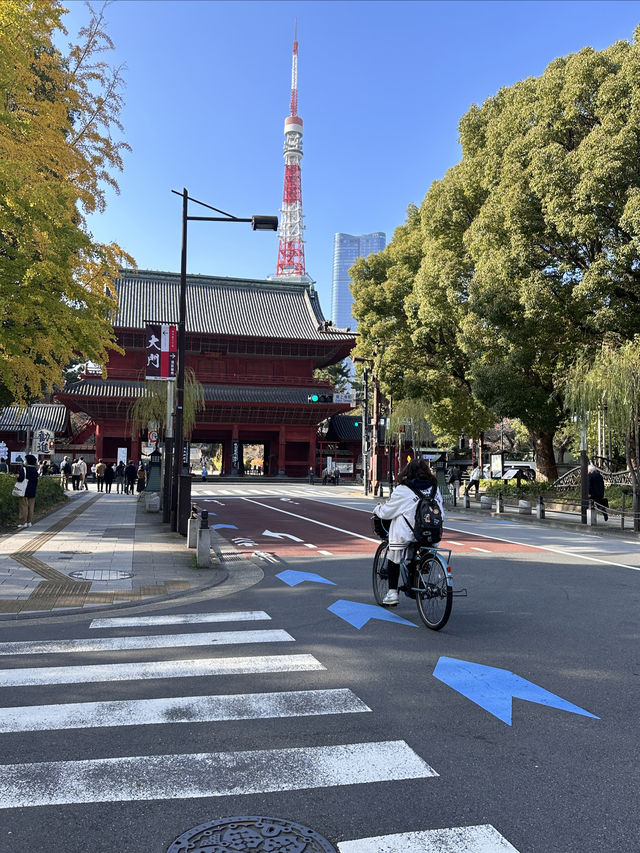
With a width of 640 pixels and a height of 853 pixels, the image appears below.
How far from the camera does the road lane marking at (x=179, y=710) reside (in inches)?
171

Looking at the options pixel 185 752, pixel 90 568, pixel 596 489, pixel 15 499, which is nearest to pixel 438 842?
pixel 185 752

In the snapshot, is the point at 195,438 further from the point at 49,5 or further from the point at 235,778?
the point at 235,778

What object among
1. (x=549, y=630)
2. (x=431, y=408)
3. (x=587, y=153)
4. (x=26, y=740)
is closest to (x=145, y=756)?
(x=26, y=740)

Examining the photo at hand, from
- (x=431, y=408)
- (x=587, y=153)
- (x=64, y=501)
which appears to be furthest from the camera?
(x=431, y=408)

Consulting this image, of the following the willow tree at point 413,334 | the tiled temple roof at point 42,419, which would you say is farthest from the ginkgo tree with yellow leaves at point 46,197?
the tiled temple roof at point 42,419

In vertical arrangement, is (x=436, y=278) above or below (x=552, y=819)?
above

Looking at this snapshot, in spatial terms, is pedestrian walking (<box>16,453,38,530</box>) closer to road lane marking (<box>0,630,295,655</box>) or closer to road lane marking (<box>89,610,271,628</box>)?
road lane marking (<box>89,610,271,628</box>)

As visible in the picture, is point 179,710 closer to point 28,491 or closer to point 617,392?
point 28,491

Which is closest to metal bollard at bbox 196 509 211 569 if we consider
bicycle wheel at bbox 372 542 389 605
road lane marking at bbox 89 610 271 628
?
road lane marking at bbox 89 610 271 628

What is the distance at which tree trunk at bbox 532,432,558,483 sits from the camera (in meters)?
27.7

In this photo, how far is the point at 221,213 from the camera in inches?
636

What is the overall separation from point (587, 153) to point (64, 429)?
4768 centimetres

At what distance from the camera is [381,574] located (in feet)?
25.6

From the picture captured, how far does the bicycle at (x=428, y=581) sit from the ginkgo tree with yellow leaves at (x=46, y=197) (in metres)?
8.11
